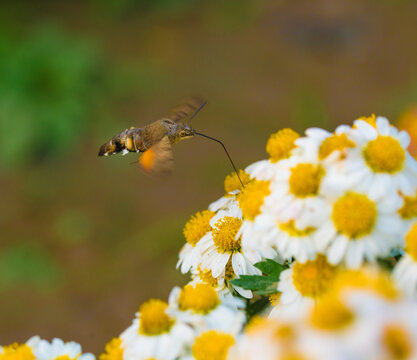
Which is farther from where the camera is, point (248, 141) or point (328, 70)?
point (328, 70)

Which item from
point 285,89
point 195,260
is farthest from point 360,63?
point 195,260

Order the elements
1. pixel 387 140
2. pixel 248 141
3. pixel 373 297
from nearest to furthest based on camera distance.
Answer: pixel 373 297, pixel 387 140, pixel 248 141

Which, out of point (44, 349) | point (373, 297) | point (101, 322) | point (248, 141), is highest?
point (248, 141)

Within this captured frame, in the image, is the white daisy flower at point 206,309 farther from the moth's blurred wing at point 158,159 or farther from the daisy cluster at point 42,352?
the moth's blurred wing at point 158,159

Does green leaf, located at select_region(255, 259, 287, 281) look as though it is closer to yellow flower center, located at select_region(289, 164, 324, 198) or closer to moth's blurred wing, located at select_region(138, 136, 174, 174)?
yellow flower center, located at select_region(289, 164, 324, 198)

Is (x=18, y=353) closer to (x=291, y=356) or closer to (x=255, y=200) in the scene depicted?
(x=255, y=200)

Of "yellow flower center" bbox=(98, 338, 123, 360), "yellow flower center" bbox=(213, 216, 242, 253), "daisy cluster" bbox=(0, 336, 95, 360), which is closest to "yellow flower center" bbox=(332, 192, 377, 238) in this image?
"yellow flower center" bbox=(213, 216, 242, 253)

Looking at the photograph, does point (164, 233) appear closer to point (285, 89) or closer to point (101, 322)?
point (101, 322)

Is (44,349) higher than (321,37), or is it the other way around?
(321,37)
